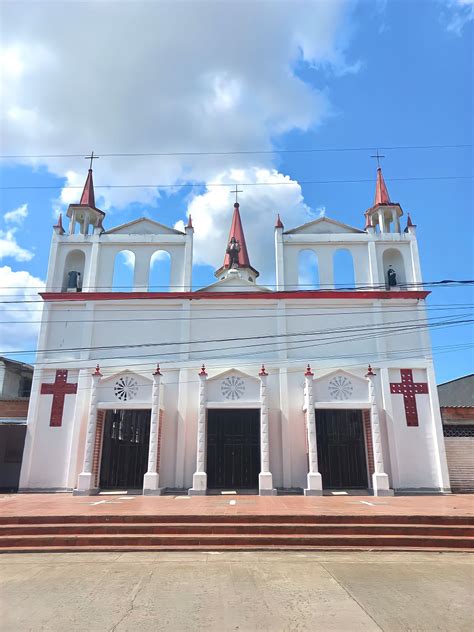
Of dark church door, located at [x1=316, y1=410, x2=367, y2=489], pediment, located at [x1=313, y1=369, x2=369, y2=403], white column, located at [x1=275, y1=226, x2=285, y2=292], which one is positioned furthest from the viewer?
white column, located at [x1=275, y1=226, x2=285, y2=292]

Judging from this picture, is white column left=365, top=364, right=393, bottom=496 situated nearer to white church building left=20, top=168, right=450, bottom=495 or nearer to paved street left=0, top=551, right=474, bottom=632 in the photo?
white church building left=20, top=168, right=450, bottom=495

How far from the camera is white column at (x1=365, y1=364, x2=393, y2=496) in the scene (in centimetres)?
1510

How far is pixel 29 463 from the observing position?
16.2m

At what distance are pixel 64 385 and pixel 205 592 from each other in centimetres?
1314

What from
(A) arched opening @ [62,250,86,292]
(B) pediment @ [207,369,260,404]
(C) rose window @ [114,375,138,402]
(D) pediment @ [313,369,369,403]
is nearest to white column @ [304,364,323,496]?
(D) pediment @ [313,369,369,403]

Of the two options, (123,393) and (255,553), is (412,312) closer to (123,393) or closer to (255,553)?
(123,393)

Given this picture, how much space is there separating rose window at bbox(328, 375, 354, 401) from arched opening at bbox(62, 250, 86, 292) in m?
10.9

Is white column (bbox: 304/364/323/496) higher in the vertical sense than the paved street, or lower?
higher

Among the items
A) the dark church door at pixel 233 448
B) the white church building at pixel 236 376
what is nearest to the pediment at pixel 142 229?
the white church building at pixel 236 376

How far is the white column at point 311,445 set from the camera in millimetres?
14977

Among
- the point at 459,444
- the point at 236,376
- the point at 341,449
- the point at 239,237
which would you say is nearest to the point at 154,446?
the point at 236,376

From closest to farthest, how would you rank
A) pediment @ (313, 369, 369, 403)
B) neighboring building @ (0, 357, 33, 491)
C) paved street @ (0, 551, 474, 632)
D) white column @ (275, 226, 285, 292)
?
1. paved street @ (0, 551, 474, 632)
2. pediment @ (313, 369, 369, 403)
3. neighboring building @ (0, 357, 33, 491)
4. white column @ (275, 226, 285, 292)

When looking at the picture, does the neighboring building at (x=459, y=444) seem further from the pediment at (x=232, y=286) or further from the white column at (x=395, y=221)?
the pediment at (x=232, y=286)

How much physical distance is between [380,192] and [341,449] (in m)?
11.3
